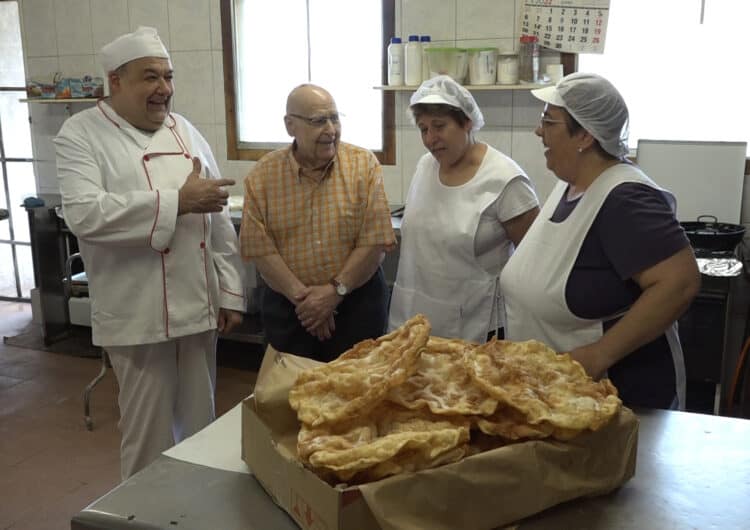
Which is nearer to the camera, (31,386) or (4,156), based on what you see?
(31,386)

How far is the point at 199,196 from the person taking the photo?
1.91 m

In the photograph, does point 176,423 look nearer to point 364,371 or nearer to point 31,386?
point 364,371

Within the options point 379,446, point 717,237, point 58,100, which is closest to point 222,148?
point 58,100

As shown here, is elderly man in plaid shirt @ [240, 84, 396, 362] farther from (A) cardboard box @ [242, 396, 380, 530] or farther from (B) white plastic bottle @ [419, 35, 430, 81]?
(B) white plastic bottle @ [419, 35, 430, 81]

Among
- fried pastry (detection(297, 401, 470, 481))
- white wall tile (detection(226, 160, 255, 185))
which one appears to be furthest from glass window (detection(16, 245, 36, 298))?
fried pastry (detection(297, 401, 470, 481))

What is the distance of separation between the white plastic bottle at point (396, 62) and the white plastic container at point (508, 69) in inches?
17.5

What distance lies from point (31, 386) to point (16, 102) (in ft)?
6.79

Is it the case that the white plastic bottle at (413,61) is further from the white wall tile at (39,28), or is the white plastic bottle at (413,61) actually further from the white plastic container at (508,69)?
the white wall tile at (39,28)

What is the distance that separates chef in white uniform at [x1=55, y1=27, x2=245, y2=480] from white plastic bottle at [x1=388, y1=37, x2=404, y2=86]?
1.36m

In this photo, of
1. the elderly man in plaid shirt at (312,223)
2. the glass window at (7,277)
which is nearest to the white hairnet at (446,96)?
the elderly man in plaid shirt at (312,223)

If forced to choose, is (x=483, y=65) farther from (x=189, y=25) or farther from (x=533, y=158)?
(x=189, y=25)

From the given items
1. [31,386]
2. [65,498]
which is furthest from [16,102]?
[65,498]

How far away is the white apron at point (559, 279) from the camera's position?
1473mm

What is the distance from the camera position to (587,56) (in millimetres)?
3203
